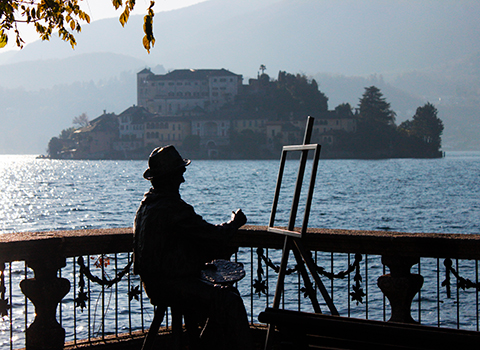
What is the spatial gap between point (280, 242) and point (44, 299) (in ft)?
6.24

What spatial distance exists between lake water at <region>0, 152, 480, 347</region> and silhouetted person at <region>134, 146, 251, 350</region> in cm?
1010

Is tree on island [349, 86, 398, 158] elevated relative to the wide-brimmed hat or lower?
elevated

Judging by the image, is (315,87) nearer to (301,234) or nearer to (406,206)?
(406,206)

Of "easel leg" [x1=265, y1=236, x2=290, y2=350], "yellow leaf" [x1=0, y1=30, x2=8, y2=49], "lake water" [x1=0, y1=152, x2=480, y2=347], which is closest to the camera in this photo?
"easel leg" [x1=265, y1=236, x2=290, y2=350]

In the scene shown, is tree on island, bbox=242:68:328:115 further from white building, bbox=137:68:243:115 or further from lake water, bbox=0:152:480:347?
lake water, bbox=0:152:480:347

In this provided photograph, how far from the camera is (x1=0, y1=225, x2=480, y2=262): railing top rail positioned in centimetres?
455

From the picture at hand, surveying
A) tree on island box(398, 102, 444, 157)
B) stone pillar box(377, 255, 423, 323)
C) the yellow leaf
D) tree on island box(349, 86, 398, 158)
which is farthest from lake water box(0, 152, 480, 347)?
tree on island box(398, 102, 444, 157)

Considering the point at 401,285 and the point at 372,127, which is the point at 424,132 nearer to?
the point at 372,127

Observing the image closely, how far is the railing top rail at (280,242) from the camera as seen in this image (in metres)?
4.55

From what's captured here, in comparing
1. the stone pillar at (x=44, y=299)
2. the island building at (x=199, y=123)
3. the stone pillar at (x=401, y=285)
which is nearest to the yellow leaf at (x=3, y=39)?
the stone pillar at (x=44, y=299)

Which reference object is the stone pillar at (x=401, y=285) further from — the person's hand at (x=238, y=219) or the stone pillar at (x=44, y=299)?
the stone pillar at (x=44, y=299)

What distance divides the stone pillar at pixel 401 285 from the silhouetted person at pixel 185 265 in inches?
63.9

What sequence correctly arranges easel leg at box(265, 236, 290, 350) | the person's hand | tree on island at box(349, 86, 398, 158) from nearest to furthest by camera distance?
the person's hand < easel leg at box(265, 236, 290, 350) < tree on island at box(349, 86, 398, 158)

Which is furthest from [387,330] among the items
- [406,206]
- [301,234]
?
[406,206]
